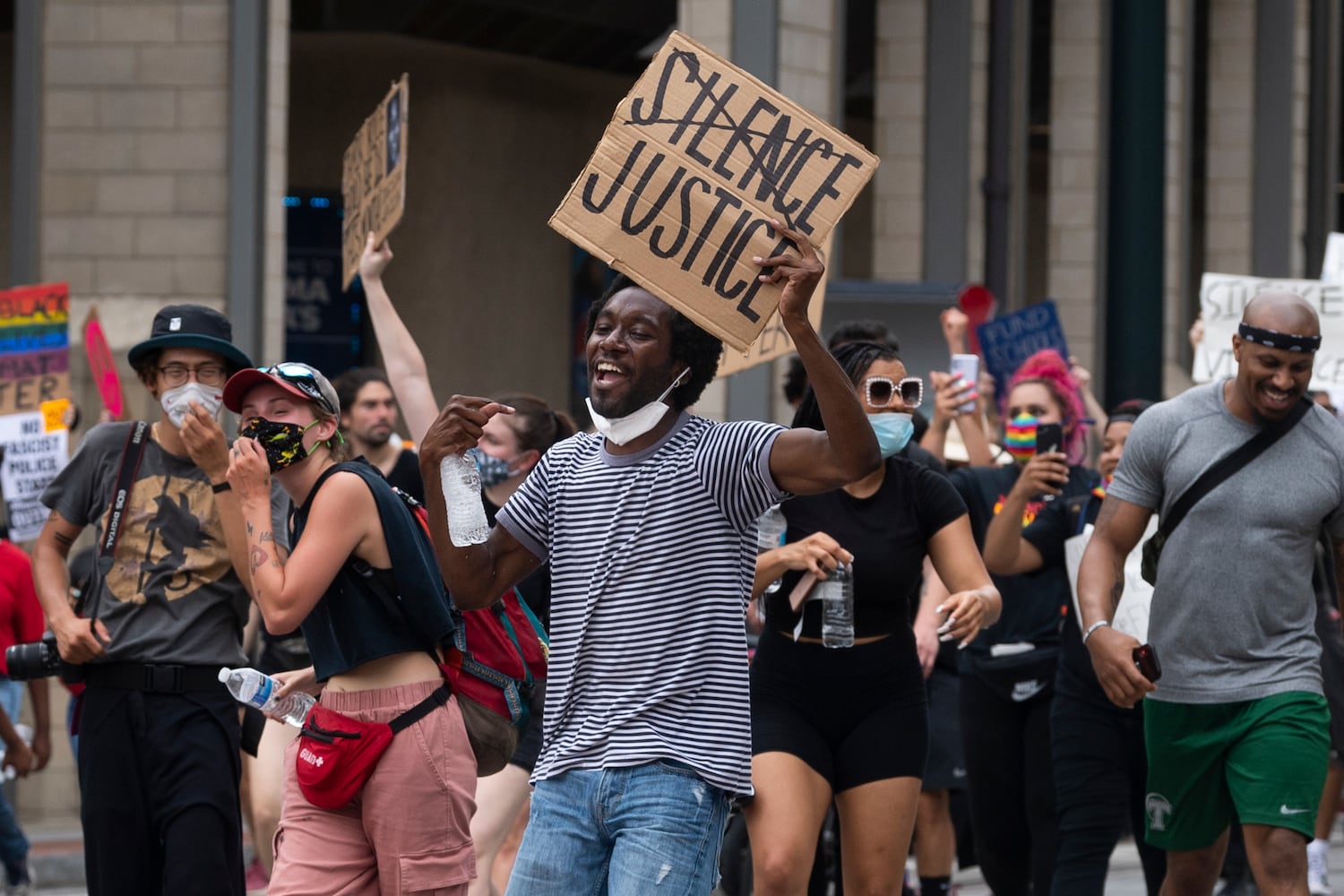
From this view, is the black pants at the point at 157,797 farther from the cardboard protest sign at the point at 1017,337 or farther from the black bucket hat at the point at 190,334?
the cardboard protest sign at the point at 1017,337

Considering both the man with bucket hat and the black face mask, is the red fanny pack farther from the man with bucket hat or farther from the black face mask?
the man with bucket hat

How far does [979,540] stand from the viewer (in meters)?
8.27

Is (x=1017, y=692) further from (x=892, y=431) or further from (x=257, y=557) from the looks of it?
(x=257, y=557)

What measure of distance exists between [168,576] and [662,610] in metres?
2.33

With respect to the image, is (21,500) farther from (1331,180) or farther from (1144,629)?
(1331,180)

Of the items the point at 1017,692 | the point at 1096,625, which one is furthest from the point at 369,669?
the point at 1017,692

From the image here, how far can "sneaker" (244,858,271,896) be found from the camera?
989cm

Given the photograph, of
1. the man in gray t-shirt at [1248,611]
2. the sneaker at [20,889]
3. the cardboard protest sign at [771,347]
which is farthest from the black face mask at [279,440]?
the sneaker at [20,889]

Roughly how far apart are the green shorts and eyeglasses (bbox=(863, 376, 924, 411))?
47.1 inches

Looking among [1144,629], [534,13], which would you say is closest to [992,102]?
[534,13]

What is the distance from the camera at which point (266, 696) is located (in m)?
5.47

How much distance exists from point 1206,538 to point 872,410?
1056 mm

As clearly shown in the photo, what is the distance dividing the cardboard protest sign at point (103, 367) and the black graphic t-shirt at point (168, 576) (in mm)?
3900

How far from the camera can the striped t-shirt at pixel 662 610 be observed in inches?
174
